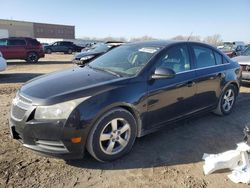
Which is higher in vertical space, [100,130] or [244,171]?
[100,130]

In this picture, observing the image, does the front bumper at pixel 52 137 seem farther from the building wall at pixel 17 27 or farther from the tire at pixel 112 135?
the building wall at pixel 17 27

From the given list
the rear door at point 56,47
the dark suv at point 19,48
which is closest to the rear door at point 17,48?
the dark suv at point 19,48

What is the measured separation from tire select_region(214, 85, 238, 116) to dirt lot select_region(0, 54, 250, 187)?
79 cm

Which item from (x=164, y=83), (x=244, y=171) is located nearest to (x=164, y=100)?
(x=164, y=83)

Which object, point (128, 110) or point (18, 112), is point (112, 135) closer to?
point (128, 110)

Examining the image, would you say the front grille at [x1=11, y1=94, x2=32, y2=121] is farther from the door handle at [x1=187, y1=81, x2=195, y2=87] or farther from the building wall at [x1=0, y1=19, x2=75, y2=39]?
the building wall at [x1=0, y1=19, x2=75, y2=39]

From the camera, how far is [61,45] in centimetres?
3369

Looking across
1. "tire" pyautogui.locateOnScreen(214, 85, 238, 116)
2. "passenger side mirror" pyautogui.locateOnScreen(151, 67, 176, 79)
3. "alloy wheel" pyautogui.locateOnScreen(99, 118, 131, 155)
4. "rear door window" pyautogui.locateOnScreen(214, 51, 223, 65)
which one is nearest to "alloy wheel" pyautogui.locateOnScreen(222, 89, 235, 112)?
"tire" pyautogui.locateOnScreen(214, 85, 238, 116)

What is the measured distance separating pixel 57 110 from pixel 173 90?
6.24 ft

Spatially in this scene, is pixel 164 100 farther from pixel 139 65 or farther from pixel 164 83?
pixel 139 65

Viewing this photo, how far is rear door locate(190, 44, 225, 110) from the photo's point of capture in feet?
15.7

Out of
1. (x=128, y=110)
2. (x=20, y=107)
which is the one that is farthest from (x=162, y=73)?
(x=20, y=107)

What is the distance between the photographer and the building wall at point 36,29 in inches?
2714

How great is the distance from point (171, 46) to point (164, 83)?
30.0 inches
